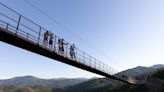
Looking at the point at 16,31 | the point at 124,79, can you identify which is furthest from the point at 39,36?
the point at 124,79

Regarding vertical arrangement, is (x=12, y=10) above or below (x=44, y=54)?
above

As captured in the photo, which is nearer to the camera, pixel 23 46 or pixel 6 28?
pixel 6 28

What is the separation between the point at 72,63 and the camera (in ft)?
85.7

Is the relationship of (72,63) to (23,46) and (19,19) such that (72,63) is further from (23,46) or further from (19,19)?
(19,19)

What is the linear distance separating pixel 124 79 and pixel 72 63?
23.7m

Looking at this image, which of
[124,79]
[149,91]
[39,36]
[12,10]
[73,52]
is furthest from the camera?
[149,91]

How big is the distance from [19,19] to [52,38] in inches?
208

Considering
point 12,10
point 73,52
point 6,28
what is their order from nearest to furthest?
point 6,28 → point 12,10 → point 73,52

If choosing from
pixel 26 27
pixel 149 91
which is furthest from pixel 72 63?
pixel 149 91

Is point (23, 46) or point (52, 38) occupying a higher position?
point (52, 38)

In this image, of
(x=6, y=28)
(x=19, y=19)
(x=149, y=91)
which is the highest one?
(x=19, y=19)

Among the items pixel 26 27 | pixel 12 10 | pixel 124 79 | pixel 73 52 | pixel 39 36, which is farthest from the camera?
pixel 124 79

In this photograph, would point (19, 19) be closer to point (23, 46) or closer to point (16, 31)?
point (16, 31)

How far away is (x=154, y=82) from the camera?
55906 mm
